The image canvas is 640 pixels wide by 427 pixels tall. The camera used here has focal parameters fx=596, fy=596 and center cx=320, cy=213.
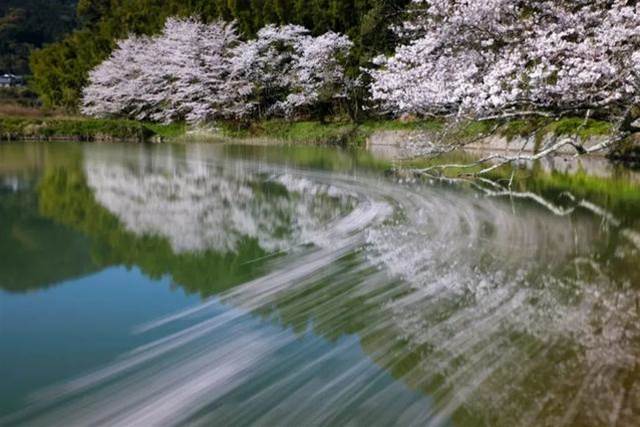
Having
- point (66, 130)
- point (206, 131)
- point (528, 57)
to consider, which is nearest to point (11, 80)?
point (66, 130)

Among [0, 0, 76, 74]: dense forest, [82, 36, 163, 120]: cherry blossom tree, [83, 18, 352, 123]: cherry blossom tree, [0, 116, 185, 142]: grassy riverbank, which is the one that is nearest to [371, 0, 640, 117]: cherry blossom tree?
[83, 18, 352, 123]: cherry blossom tree

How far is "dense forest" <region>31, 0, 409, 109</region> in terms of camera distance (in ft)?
80.5

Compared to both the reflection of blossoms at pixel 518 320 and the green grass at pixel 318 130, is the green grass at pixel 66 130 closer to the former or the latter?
the green grass at pixel 318 130

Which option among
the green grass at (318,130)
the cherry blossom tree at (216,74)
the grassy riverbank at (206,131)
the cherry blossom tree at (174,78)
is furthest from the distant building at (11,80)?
the green grass at (318,130)

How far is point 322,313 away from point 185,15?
3316 centimetres

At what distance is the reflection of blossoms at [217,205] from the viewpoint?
6.57 meters

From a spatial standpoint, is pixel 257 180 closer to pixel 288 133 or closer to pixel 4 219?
pixel 4 219

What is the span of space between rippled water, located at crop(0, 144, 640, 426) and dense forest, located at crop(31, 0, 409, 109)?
17.6 meters

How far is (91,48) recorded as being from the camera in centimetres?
4016

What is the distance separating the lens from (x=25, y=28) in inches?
2571

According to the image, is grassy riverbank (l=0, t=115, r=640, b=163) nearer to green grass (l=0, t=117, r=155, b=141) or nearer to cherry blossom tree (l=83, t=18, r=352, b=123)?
green grass (l=0, t=117, r=155, b=141)

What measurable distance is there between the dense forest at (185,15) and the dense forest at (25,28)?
48.0ft

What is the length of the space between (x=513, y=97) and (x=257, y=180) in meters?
5.41

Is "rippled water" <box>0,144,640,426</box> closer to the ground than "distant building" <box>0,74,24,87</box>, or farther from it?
closer to the ground
